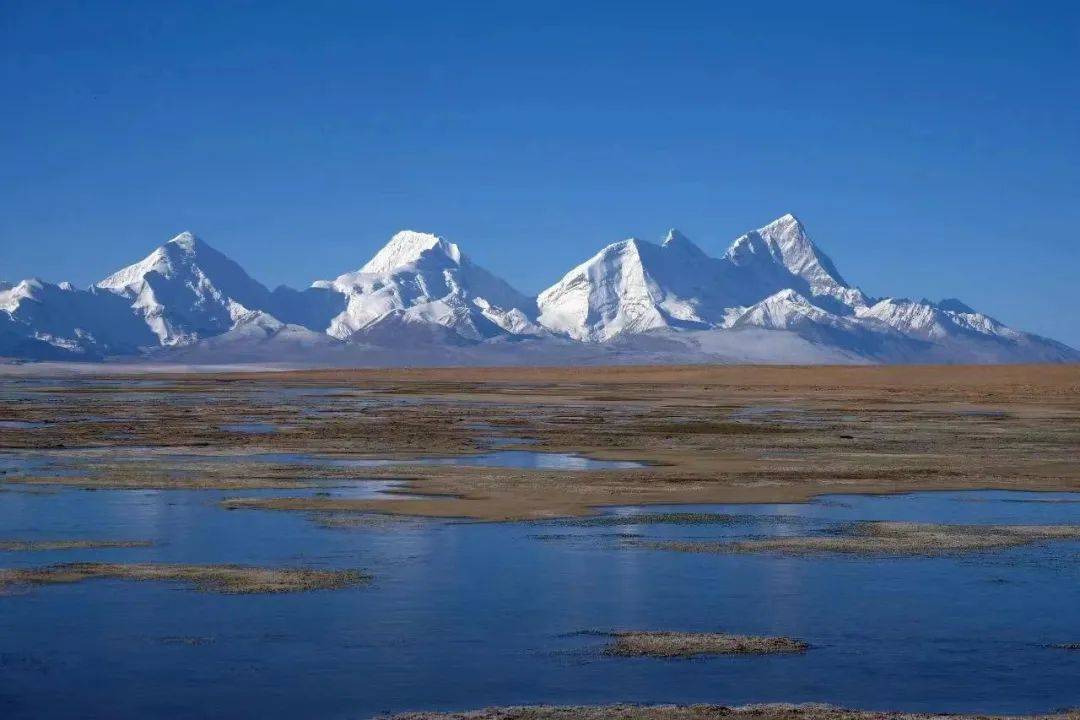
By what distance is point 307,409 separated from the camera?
82.9 meters

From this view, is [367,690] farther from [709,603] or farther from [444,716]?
[709,603]

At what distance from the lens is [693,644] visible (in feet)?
62.2

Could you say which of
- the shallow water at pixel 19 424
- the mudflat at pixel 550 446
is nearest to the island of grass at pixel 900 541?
the mudflat at pixel 550 446

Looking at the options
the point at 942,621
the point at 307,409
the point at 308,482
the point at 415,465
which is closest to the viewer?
the point at 942,621

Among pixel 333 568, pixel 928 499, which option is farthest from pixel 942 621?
pixel 928 499

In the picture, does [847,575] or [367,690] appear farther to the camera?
[847,575]

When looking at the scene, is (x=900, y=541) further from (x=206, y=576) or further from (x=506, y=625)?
(x=206, y=576)

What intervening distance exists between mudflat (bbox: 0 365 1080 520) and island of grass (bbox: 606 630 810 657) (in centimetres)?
1226

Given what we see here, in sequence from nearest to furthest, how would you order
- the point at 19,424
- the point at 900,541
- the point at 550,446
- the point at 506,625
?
the point at 506,625 < the point at 900,541 < the point at 550,446 < the point at 19,424

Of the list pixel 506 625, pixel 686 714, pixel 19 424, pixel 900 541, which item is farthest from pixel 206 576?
pixel 19 424

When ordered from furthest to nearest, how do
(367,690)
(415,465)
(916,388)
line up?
(916,388) → (415,465) → (367,690)

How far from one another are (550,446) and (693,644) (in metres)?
34.0

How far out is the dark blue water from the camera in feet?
54.5

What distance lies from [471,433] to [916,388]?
74.0 m
